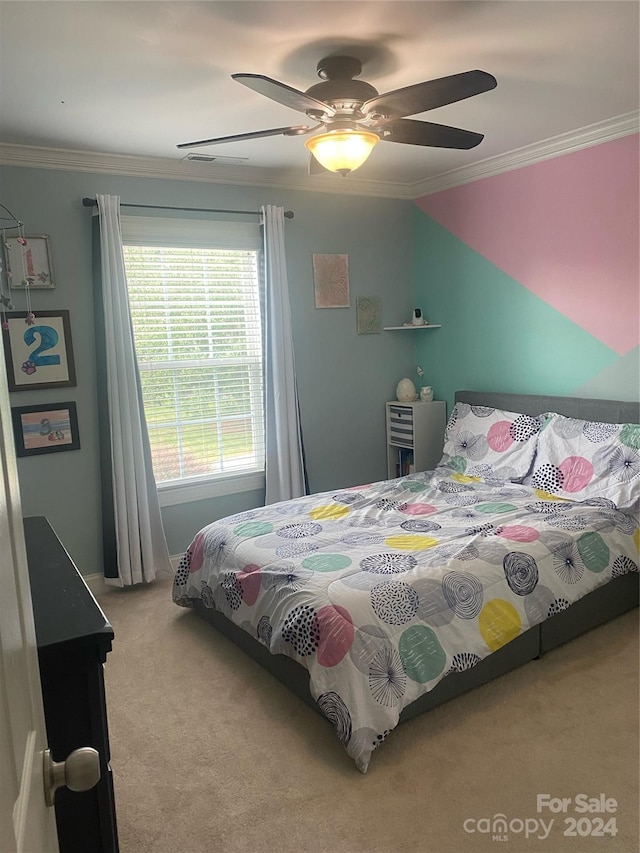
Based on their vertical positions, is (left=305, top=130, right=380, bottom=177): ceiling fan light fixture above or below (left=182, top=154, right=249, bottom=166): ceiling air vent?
below

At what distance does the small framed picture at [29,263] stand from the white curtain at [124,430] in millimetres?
293

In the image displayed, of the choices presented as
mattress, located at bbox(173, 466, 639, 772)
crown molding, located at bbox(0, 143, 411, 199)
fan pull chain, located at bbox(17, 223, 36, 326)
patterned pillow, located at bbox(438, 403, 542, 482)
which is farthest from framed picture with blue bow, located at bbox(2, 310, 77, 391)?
patterned pillow, located at bbox(438, 403, 542, 482)

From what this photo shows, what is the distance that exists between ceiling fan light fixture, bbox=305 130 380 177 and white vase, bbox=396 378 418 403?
8.37ft

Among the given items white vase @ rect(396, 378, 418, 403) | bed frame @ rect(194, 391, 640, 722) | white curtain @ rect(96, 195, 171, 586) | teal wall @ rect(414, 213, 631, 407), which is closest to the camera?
bed frame @ rect(194, 391, 640, 722)

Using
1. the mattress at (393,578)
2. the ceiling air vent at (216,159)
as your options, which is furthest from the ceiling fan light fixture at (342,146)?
the mattress at (393,578)

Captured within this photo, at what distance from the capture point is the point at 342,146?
2.28 metres

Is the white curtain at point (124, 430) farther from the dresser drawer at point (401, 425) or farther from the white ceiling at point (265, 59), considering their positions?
the dresser drawer at point (401, 425)

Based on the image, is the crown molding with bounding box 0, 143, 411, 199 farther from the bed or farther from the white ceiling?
the bed

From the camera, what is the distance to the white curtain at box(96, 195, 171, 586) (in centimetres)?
354

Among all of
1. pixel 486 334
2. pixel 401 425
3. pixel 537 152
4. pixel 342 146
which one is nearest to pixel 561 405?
pixel 486 334

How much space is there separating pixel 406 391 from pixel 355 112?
2.71 meters

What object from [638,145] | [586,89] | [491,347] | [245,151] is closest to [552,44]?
[586,89]

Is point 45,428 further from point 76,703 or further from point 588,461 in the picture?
point 588,461

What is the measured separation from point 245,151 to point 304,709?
2956mm
